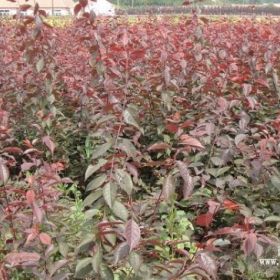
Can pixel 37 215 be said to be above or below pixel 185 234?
above

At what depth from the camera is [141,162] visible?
3.88 meters

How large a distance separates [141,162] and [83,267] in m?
1.94

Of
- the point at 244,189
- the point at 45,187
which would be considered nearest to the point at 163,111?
the point at 244,189

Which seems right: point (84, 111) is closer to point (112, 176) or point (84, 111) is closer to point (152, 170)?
point (152, 170)

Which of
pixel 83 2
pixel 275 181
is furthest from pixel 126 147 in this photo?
pixel 83 2

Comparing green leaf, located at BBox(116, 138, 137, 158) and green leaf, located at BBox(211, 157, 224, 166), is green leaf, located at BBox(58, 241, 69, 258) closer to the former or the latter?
green leaf, located at BBox(116, 138, 137, 158)

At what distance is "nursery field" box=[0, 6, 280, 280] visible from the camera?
211cm

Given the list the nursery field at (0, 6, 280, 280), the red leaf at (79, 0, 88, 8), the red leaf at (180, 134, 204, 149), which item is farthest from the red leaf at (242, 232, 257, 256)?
the red leaf at (79, 0, 88, 8)

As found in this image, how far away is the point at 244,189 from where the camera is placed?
3.31 meters

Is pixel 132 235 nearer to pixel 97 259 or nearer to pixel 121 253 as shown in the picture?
pixel 121 253

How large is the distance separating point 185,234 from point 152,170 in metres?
1.00

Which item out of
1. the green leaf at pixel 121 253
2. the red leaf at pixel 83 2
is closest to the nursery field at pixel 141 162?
the green leaf at pixel 121 253

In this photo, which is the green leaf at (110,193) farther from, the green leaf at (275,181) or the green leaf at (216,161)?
the green leaf at (216,161)

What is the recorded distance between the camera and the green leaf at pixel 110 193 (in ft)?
6.76
